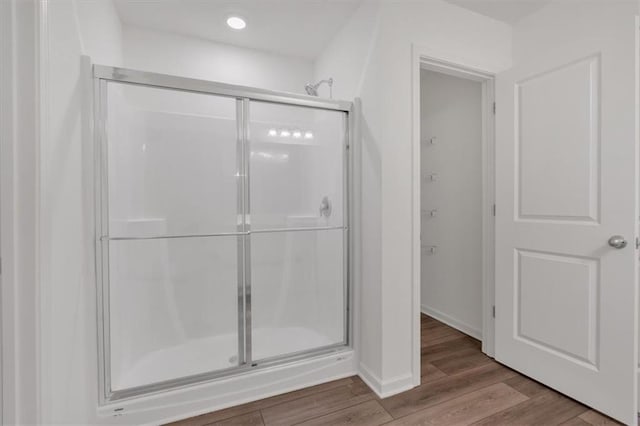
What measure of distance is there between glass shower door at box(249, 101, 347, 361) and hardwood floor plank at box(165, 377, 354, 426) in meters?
0.24

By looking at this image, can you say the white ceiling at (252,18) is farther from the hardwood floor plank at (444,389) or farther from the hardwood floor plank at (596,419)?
the hardwood floor plank at (596,419)

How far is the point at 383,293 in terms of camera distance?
1.71m

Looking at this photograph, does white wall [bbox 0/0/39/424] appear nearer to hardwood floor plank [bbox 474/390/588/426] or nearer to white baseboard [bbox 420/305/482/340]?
hardwood floor plank [bbox 474/390/588/426]

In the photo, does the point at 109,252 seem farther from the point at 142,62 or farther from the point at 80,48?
the point at 142,62

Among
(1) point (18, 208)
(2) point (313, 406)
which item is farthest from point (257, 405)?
(1) point (18, 208)

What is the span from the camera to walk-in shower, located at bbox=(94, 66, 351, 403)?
1552 mm

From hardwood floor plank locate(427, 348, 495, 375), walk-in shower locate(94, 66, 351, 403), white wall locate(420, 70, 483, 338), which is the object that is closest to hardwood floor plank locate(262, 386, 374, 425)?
walk-in shower locate(94, 66, 351, 403)

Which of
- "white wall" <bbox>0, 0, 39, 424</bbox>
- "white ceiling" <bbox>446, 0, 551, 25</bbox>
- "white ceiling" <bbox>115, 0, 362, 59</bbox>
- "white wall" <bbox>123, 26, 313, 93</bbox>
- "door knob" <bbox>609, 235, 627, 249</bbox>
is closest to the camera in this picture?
"white wall" <bbox>0, 0, 39, 424</bbox>

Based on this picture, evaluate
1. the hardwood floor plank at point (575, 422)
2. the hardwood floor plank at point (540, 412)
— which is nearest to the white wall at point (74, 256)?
the hardwood floor plank at point (540, 412)

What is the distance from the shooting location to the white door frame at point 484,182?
5.80ft

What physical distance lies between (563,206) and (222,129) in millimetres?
2144

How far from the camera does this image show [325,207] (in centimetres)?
216

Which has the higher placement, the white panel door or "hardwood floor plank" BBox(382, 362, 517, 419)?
the white panel door

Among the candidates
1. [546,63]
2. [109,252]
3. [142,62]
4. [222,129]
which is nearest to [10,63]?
[109,252]
